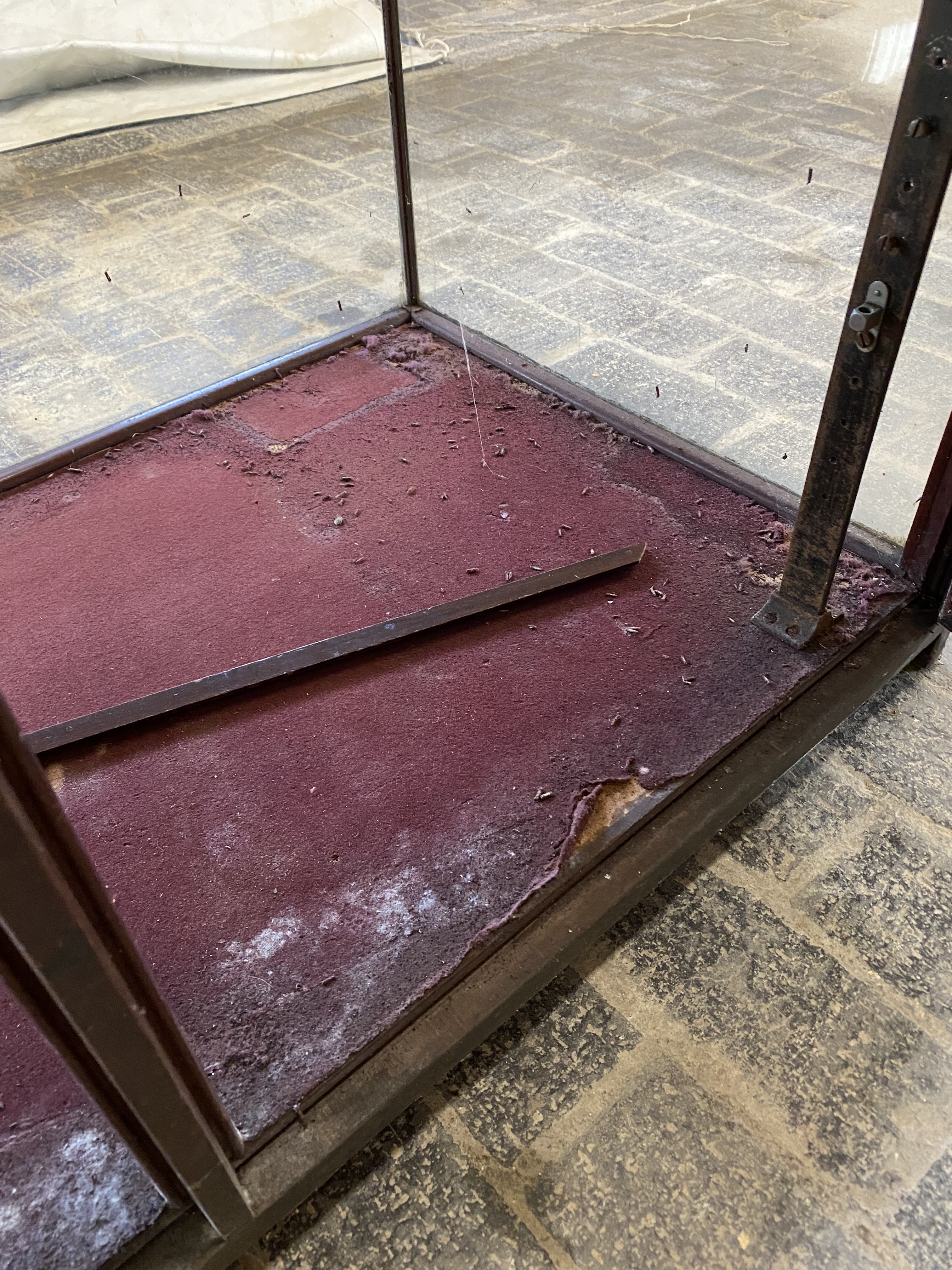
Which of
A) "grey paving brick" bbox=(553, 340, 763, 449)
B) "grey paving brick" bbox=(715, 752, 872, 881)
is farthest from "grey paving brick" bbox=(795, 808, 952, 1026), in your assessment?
"grey paving brick" bbox=(553, 340, 763, 449)

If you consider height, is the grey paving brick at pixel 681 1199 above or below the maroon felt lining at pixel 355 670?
below

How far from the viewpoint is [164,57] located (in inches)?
188

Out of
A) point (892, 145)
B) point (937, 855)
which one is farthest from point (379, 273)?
point (937, 855)

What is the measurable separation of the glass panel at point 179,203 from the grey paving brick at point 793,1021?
2.04 meters

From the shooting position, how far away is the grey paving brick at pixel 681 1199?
4.06 feet

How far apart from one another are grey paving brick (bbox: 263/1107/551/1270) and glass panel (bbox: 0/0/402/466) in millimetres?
2033

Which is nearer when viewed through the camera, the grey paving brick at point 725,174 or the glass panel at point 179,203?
the glass panel at point 179,203

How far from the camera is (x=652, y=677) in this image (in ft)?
6.23

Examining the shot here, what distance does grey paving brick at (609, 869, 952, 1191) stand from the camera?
4.41ft

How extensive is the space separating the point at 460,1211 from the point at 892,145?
154 centimetres

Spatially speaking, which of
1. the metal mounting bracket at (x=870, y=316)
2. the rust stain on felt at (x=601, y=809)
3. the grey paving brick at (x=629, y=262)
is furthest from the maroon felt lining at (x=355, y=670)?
the grey paving brick at (x=629, y=262)

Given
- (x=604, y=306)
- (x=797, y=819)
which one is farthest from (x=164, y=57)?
(x=797, y=819)

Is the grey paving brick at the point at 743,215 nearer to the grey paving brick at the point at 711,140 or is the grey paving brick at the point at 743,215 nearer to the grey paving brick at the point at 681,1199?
the grey paving brick at the point at 711,140

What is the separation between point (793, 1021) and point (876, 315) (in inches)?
41.2
